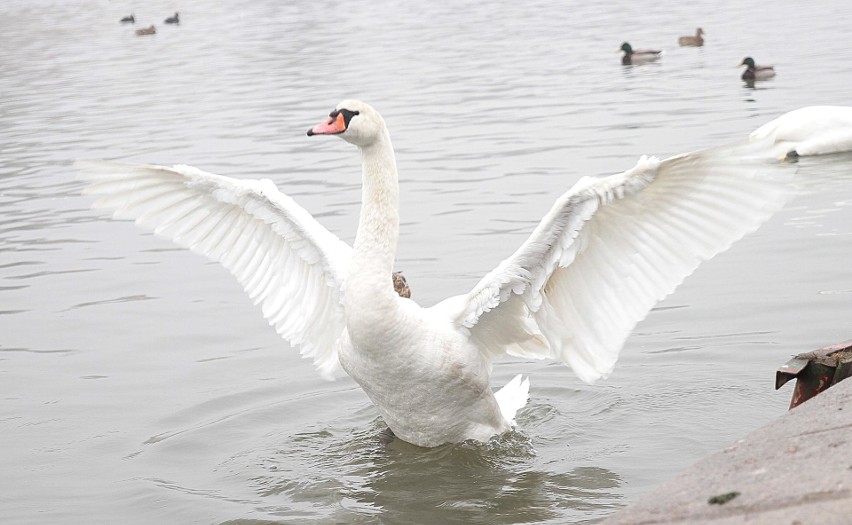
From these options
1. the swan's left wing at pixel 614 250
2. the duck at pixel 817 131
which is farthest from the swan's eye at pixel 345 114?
the duck at pixel 817 131

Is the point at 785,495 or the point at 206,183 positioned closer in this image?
the point at 785,495

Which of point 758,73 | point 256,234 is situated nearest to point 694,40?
point 758,73

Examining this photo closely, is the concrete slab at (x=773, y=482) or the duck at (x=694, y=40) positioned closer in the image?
the concrete slab at (x=773, y=482)

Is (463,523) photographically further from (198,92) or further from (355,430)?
(198,92)

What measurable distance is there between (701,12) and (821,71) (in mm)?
13705

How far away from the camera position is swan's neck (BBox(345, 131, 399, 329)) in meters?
6.35

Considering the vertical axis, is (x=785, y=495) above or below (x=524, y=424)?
above

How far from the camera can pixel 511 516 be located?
6.21 m

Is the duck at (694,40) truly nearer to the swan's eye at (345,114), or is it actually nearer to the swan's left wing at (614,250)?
the swan's left wing at (614,250)

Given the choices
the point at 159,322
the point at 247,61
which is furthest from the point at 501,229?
the point at 247,61

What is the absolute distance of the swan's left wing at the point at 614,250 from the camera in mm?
5664

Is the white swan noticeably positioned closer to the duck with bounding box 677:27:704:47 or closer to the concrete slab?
the concrete slab

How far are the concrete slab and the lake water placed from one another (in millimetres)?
1951

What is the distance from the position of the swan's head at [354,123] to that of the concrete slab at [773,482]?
2.80m
